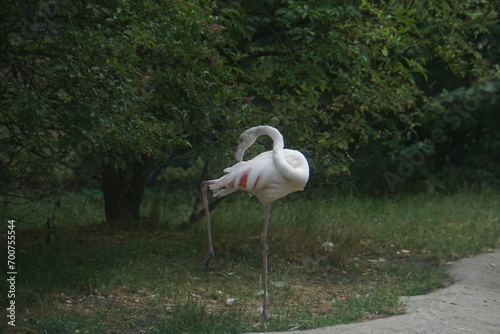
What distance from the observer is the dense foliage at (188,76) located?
5352 millimetres

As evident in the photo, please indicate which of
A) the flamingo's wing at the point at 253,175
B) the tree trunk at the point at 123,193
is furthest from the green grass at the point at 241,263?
the flamingo's wing at the point at 253,175

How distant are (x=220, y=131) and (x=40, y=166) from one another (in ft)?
6.26

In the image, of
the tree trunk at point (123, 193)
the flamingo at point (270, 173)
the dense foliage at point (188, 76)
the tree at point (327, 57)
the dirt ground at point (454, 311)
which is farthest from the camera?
the tree trunk at point (123, 193)

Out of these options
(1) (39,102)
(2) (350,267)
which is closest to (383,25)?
(2) (350,267)

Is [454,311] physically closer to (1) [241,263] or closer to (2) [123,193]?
(1) [241,263]

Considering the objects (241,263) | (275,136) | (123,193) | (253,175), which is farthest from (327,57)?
(123,193)

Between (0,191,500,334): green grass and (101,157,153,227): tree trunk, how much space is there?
20 centimetres

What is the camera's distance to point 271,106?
7.38 m

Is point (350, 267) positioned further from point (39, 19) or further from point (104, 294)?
point (39, 19)

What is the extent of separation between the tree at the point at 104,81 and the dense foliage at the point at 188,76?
0.01 meters

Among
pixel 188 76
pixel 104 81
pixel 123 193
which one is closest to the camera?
pixel 104 81

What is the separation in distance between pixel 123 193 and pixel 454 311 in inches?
164

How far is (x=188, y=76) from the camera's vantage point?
5.88 m

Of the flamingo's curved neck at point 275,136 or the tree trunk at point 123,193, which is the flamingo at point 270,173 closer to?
the flamingo's curved neck at point 275,136
